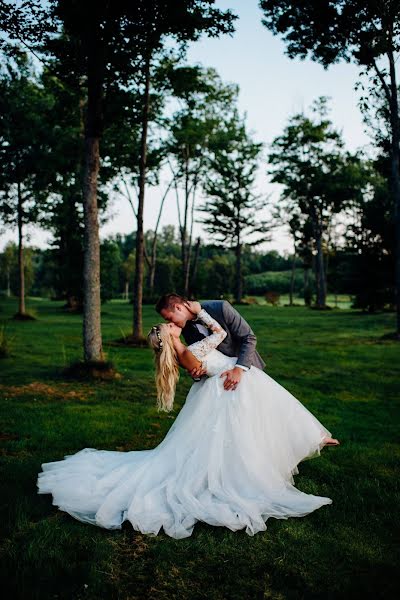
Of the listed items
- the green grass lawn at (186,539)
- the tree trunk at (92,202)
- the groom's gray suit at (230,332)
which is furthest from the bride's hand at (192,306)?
the tree trunk at (92,202)

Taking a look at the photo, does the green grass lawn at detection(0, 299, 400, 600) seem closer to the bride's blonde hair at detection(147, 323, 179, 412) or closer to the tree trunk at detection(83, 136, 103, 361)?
the bride's blonde hair at detection(147, 323, 179, 412)

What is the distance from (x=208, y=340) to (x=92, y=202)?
678 centimetres

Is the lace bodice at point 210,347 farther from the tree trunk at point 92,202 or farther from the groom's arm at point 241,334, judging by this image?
the tree trunk at point 92,202

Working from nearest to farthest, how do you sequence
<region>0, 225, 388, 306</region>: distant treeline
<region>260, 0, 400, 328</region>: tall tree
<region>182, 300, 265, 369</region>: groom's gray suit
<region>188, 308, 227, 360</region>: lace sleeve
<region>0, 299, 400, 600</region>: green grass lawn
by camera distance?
1. <region>0, 299, 400, 600</region>: green grass lawn
2. <region>188, 308, 227, 360</region>: lace sleeve
3. <region>182, 300, 265, 369</region>: groom's gray suit
4. <region>260, 0, 400, 328</region>: tall tree
5. <region>0, 225, 388, 306</region>: distant treeline

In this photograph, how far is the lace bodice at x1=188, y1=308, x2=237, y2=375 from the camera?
4.80m

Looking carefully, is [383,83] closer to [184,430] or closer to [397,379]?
[397,379]

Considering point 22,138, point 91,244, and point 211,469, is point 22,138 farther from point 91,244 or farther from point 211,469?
point 211,469

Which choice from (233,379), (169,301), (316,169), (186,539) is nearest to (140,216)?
(169,301)

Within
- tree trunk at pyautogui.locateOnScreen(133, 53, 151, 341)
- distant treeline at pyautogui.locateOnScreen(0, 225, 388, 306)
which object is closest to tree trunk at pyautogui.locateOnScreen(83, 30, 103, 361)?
tree trunk at pyautogui.locateOnScreen(133, 53, 151, 341)

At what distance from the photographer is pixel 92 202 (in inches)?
411

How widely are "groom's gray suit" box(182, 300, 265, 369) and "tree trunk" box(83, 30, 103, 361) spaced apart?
19.1 feet

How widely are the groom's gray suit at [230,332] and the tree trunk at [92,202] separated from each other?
583 centimetres

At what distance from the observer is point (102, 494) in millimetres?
4449

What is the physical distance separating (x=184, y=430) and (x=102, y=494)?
103cm
